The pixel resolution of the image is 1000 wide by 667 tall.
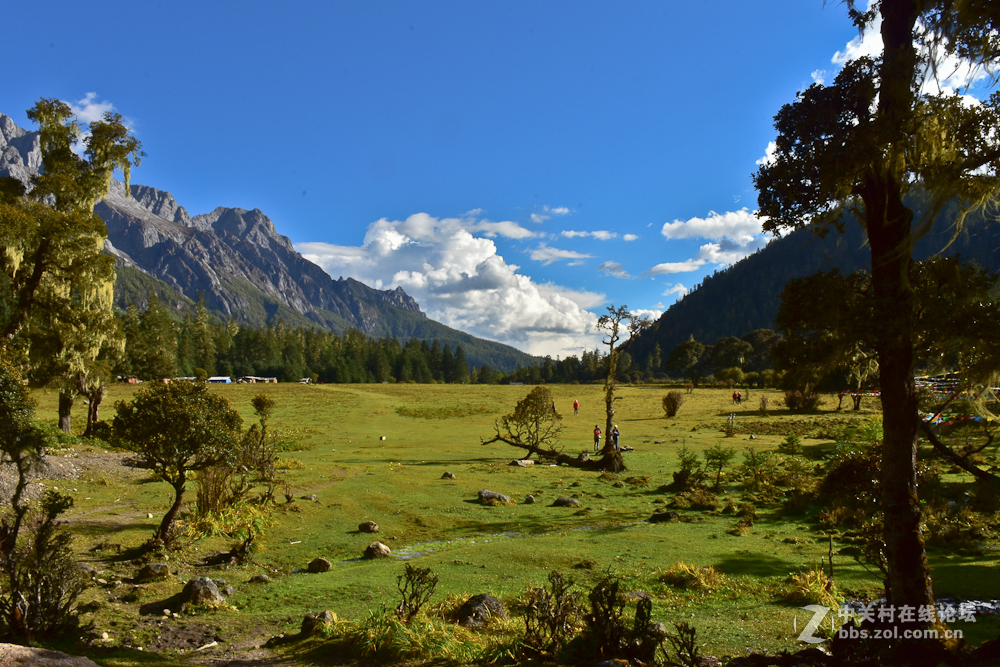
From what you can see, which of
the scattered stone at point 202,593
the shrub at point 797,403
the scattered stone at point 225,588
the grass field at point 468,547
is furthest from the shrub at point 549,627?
the shrub at point 797,403

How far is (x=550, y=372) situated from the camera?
6905 inches

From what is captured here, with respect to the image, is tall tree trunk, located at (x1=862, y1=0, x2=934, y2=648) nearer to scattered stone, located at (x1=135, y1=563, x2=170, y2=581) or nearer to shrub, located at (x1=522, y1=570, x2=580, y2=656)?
shrub, located at (x1=522, y1=570, x2=580, y2=656)

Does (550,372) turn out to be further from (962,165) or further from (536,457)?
(962,165)

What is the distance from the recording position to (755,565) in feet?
39.8

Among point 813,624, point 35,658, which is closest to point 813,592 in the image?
point 813,624

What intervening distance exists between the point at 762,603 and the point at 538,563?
5.01 metres

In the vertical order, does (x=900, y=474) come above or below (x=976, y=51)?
below

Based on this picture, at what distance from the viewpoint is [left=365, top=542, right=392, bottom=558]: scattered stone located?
45.1ft

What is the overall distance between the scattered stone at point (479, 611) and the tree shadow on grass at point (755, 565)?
219 inches

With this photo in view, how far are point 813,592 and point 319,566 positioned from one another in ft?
32.6

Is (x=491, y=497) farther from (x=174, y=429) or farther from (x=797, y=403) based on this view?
(x=797, y=403)

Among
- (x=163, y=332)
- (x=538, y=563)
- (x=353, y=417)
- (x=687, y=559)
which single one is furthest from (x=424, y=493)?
(x=163, y=332)

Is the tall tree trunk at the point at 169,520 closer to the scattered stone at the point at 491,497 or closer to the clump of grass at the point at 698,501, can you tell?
the scattered stone at the point at 491,497

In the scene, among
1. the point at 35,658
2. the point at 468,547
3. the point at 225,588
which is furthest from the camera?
the point at 468,547
